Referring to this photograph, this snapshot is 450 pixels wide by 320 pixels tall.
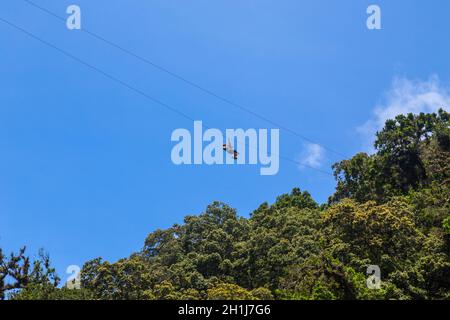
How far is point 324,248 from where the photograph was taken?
26.6 m

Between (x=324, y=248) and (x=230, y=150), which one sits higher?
(x=230, y=150)

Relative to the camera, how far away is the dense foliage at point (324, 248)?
22297 millimetres

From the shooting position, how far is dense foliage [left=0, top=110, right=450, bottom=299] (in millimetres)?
22297

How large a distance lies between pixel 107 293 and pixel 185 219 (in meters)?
10.0

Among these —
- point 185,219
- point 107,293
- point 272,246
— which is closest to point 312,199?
point 185,219

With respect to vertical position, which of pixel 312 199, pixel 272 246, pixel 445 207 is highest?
pixel 312 199

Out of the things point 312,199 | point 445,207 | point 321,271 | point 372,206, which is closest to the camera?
point 321,271

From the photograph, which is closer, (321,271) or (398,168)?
(321,271)

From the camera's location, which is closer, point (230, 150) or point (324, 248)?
point (230, 150)
